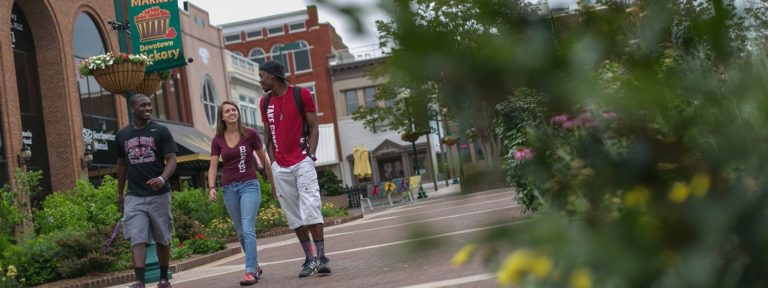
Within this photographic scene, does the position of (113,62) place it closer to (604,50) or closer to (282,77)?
(282,77)

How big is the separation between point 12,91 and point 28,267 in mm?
15461

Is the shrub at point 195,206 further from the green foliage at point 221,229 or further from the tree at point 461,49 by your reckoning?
the tree at point 461,49

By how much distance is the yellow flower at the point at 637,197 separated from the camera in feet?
4.06

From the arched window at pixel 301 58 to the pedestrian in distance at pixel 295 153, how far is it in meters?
49.1

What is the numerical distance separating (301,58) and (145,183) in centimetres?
4969

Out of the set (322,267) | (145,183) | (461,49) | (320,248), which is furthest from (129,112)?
(461,49)

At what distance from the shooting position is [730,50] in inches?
54.4

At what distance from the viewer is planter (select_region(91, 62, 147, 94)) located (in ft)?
34.4

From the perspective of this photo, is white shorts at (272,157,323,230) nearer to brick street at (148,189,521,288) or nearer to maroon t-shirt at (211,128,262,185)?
maroon t-shirt at (211,128,262,185)

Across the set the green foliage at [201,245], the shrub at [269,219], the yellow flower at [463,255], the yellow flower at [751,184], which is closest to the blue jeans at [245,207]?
the green foliage at [201,245]

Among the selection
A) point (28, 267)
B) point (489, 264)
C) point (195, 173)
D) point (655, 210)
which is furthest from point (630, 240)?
point (195, 173)

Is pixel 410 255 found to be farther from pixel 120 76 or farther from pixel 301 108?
pixel 120 76

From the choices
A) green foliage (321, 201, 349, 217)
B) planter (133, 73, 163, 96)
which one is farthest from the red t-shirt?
green foliage (321, 201, 349, 217)

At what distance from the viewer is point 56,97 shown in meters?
26.0
